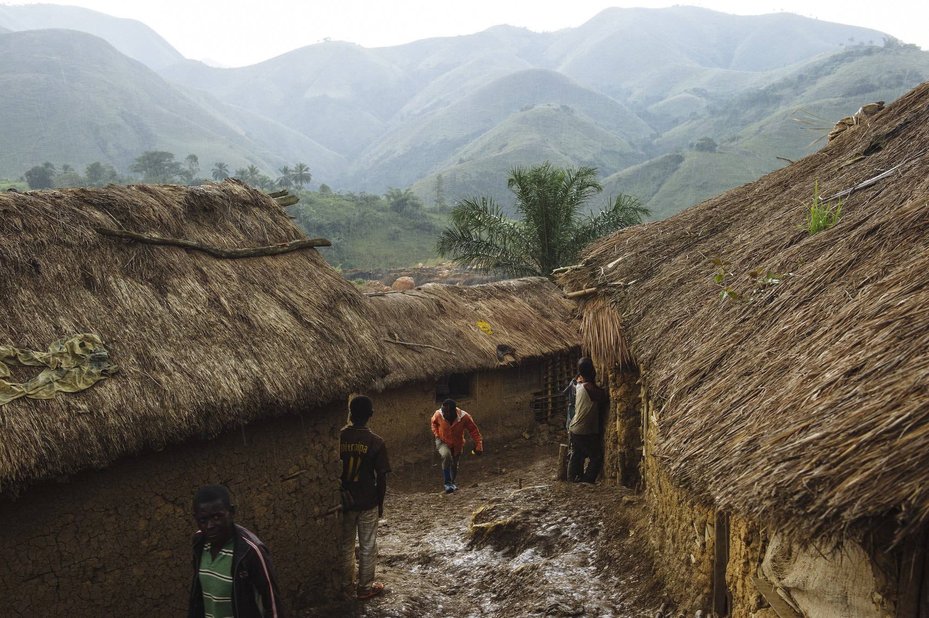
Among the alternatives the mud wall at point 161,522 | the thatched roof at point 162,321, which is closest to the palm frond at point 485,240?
the thatched roof at point 162,321

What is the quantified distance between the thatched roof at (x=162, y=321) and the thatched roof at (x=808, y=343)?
3.03 metres

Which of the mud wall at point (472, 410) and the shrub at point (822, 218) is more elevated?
the shrub at point (822, 218)

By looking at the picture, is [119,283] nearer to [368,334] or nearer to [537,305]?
[368,334]

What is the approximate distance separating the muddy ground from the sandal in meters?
0.08

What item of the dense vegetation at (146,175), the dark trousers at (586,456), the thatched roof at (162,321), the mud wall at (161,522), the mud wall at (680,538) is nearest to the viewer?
the mud wall at (161,522)

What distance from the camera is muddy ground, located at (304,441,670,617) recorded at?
620cm

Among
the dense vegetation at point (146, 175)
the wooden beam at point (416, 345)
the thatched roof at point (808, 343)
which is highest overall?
the dense vegetation at point (146, 175)

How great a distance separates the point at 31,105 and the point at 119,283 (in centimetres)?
10441

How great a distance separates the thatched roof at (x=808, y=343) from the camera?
104 inches

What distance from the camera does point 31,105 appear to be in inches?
3642

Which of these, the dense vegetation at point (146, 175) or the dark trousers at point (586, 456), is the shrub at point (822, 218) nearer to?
the dark trousers at point (586, 456)

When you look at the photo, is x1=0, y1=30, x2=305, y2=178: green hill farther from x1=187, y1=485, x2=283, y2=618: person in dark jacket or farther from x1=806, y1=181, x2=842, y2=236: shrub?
x1=806, y1=181, x2=842, y2=236: shrub

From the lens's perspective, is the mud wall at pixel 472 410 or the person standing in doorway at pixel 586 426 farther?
the mud wall at pixel 472 410

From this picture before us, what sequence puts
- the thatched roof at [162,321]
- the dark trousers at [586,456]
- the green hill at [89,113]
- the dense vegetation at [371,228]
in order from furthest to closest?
the green hill at [89,113] < the dense vegetation at [371,228] < the dark trousers at [586,456] < the thatched roof at [162,321]
